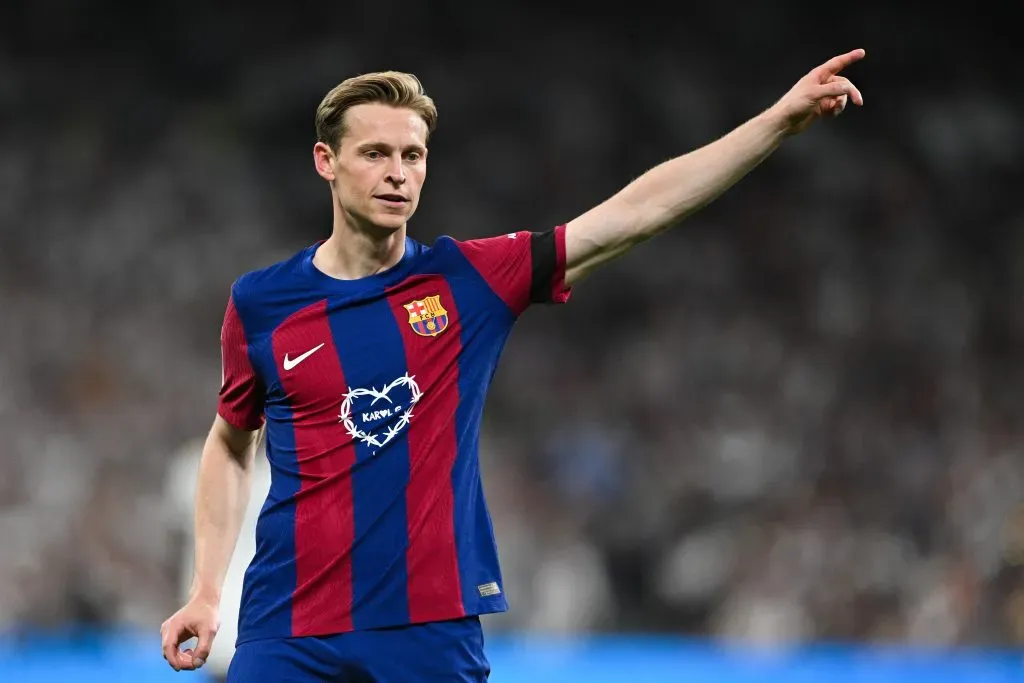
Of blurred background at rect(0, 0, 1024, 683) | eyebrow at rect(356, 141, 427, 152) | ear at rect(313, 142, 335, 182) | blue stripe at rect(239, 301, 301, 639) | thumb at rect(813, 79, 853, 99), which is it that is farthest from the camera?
blurred background at rect(0, 0, 1024, 683)

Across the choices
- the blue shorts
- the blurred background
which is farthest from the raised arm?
the blurred background

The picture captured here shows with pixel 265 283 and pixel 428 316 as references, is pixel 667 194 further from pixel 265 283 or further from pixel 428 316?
pixel 265 283

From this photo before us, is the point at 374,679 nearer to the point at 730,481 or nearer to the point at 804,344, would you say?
the point at 730,481

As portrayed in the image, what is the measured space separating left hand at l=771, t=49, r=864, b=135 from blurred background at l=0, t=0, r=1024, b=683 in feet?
16.5

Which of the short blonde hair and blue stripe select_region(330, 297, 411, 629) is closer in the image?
blue stripe select_region(330, 297, 411, 629)

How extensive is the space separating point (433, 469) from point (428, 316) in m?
0.33

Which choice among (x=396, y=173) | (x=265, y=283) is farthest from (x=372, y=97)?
(x=265, y=283)

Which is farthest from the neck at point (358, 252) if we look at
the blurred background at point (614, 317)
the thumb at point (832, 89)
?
the blurred background at point (614, 317)

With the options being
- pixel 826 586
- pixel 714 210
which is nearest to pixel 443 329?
pixel 826 586

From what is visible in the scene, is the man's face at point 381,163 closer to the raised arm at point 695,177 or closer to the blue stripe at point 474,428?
the blue stripe at point 474,428

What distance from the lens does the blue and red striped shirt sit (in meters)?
2.85

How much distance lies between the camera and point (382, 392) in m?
2.93

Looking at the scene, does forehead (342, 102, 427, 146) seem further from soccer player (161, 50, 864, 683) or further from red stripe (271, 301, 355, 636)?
red stripe (271, 301, 355, 636)

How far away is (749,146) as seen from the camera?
285cm
